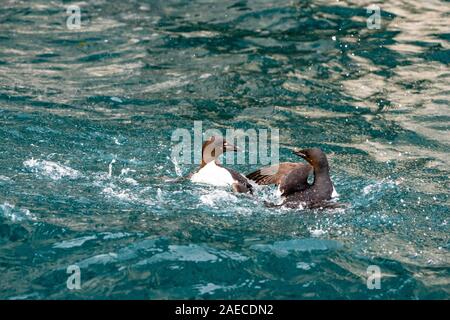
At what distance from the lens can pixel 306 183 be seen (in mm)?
8008

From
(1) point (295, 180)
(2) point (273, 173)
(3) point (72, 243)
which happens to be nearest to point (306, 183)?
(1) point (295, 180)

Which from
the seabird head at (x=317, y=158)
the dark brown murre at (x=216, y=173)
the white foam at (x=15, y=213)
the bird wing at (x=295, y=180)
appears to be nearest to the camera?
the white foam at (x=15, y=213)

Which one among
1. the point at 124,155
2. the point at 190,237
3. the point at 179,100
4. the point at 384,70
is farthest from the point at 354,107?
the point at 190,237

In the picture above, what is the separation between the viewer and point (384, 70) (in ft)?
40.3

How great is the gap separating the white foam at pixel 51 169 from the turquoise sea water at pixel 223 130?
2 cm

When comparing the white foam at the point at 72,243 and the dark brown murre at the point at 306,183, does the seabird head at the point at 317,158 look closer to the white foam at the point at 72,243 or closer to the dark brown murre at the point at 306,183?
the dark brown murre at the point at 306,183

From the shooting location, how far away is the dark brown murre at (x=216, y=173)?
831 centimetres

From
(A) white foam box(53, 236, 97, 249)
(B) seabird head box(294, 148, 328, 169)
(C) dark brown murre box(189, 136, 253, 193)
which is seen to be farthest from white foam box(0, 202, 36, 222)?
(B) seabird head box(294, 148, 328, 169)

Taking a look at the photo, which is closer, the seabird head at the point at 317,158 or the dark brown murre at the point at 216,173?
the seabird head at the point at 317,158

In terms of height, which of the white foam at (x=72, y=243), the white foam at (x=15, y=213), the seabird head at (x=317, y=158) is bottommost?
the white foam at (x=72, y=243)

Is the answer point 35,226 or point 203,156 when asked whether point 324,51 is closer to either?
point 203,156

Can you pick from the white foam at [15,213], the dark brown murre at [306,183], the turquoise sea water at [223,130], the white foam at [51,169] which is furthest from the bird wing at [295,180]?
the white foam at [15,213]

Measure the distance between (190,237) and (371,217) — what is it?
1.75 m

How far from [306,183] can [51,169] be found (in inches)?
107
